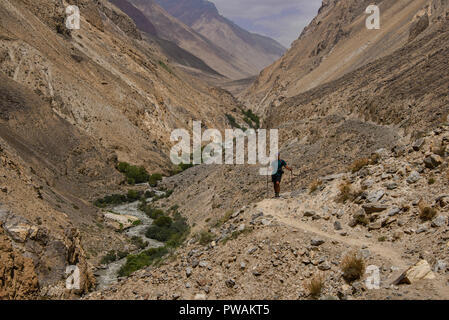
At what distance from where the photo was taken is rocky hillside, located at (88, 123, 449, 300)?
6844mm

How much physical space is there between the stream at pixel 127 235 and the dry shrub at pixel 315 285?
7.90m

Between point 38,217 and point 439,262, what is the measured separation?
13442 millimetres

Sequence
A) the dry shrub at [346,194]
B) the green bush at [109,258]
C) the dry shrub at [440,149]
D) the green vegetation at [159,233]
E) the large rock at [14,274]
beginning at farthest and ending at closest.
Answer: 1. the green bush at [109,258]
2. the green vegetation at [159,233]
3. the large rock at [14,274]
4. the dry shrub at [346,194]
5. the dry shrub at [440,149]

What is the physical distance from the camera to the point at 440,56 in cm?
2375

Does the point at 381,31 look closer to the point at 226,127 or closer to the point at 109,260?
the point at 226,127

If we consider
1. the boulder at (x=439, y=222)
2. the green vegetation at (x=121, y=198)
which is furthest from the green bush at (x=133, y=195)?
the boulder at (x=439, y=222)

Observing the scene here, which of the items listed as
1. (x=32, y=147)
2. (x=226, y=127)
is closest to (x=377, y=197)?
(x=32, y=147)

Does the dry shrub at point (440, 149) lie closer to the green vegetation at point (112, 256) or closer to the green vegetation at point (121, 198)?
the green vegetation at point (112, 256)

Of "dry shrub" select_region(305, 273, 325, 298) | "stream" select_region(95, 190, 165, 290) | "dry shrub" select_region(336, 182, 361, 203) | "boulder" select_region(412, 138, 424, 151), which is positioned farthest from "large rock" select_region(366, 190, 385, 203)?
"stream" select_region(95, 190, 165, 290)

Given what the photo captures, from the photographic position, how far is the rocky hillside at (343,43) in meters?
44.7

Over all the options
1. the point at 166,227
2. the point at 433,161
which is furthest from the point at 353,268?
the point at 166,227

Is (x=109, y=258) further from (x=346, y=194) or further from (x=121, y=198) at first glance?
(x=121, y=198)

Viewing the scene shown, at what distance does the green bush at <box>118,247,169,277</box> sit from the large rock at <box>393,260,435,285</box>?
35.8ft

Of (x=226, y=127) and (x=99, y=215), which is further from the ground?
(x=226, y=127)
